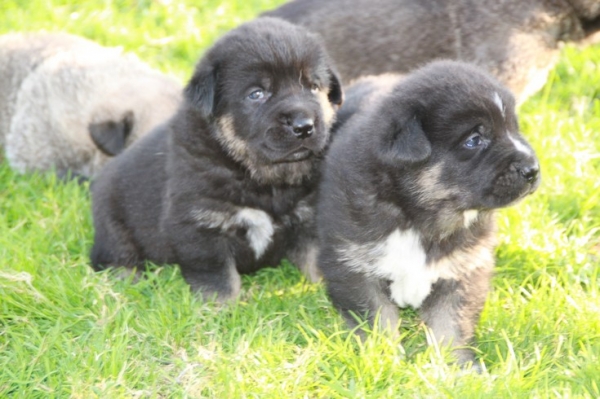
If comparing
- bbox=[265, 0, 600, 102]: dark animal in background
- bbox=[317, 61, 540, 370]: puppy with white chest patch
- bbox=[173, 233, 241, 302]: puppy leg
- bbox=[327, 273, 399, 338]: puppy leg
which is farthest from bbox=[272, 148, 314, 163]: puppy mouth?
bbox=[265, 0, 600, 102]: dark animal in background

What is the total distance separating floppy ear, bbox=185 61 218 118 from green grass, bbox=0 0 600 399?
1.09m

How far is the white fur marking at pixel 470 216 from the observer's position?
4.43 meters

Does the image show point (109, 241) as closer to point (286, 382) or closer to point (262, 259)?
point (262, 259)

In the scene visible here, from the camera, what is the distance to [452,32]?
682 centimetres

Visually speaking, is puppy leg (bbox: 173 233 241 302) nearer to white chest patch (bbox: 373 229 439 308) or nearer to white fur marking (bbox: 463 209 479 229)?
white chest patch (bbox: 373 229 439 308)

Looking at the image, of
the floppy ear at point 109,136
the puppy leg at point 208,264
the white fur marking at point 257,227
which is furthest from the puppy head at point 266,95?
the floppy ear at point 109,136

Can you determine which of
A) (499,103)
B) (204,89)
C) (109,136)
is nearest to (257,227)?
(204,89)

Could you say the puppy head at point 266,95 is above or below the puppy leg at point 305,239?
above

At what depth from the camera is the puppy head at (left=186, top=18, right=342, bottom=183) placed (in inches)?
189

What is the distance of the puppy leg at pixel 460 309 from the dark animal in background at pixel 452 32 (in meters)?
2.65

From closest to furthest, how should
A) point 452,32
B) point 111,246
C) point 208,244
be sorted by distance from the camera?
1. point 208,244
2. point 111,246
3. point 452,32

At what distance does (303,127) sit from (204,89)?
0.63 meters

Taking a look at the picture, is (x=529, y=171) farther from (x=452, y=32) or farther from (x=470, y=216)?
(x=452, y=32)

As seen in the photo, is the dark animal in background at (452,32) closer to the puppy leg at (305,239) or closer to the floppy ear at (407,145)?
the puppy leg at (305,239)
